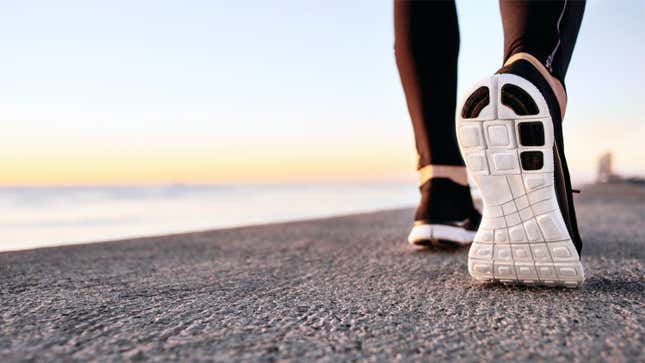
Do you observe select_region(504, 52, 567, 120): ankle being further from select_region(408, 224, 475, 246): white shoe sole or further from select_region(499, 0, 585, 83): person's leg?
select_region(408, 224, 475, 246): white shoe sole

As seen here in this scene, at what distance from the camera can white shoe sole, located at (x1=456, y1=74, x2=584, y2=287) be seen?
0.84m

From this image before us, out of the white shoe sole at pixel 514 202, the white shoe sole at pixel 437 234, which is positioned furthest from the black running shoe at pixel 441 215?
the white shoe sole at pixel 514 202

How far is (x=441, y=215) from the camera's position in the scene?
135 centimetres

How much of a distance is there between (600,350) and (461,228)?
80 centimetres

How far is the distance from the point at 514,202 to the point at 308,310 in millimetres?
401

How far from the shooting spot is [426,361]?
1.78 ft

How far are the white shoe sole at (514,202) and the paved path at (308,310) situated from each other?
0.14 ft

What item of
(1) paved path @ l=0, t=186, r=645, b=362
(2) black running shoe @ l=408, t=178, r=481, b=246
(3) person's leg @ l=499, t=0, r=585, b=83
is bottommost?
(1) paved path @ l=0, t=186, r=645, b=362

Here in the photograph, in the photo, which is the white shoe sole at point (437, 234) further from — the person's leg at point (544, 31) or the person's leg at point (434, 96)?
the person's leg at point (544, 31)

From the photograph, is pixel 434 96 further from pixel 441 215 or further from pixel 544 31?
pixel 544 31

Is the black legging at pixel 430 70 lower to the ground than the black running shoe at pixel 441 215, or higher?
higher

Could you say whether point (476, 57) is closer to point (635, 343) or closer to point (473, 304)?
point (473, 304)

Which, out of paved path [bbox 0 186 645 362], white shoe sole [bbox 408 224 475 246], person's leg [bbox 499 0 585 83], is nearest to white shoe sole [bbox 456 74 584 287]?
paved path [bbox 0 186 645 362]

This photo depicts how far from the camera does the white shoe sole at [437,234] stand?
133 cm
